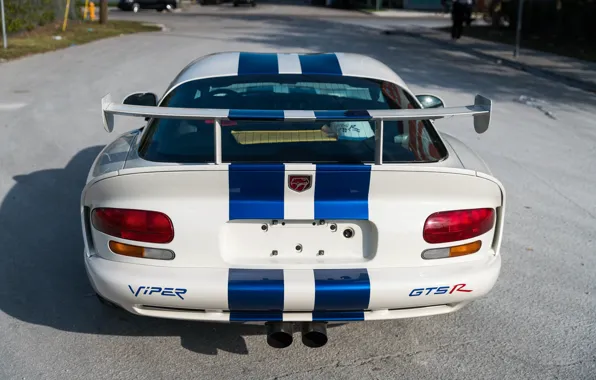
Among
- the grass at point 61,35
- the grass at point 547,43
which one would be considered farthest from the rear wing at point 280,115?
the grass at point 547,43

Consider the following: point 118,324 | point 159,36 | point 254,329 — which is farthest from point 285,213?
point 159,36

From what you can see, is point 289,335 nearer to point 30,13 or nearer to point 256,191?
point 256,191

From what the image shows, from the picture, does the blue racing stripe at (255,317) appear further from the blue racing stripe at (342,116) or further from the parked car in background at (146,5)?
the parked car in background at (146,5)

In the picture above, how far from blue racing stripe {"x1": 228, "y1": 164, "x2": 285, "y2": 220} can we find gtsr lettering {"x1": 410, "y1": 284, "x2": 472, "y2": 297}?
27.9 inches

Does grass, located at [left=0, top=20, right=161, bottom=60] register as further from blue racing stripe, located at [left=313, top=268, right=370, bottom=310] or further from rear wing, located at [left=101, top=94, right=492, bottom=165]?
blue racing stripe, located at [left=313, top=268, right=370, bottom=310]

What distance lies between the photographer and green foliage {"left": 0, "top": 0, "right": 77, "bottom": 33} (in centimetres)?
2031

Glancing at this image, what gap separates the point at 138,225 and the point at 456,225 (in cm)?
149

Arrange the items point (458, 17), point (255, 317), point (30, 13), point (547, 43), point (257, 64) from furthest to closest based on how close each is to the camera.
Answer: point (458, 17) → point (547, 43) → point (30, 13) → point (257, 64) → point (255, 317)

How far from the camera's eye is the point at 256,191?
307 centimetres

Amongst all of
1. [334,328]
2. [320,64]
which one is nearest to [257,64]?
[320,64]

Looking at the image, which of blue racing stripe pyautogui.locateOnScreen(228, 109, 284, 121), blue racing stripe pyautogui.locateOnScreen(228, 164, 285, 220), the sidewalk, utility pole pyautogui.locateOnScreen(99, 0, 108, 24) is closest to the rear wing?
blue racing stripe pyautogui.locateOnScreen(228, 109, 284, 121)

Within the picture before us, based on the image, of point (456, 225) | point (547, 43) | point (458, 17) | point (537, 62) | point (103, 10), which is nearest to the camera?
point (456, 225)

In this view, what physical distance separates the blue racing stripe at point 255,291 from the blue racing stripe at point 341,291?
0.17 meters

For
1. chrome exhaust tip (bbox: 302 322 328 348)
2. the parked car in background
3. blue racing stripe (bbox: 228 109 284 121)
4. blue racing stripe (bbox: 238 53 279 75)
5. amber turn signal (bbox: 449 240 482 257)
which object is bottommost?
chrome exhaust tip (bbox: 302 322 328 348)
